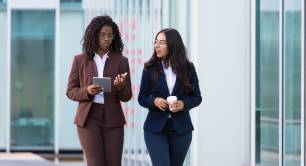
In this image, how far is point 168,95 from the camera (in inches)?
270

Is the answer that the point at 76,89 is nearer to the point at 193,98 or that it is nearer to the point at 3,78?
the point at 193,98

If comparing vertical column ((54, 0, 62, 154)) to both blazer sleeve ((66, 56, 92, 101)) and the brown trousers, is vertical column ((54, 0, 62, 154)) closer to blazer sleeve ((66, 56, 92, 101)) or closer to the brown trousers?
blazer sleeve ((66, 56, 92, 101))

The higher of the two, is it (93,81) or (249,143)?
(93,81)

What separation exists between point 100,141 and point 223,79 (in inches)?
203

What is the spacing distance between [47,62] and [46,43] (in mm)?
385

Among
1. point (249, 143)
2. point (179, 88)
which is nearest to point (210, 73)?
point (249, 143)

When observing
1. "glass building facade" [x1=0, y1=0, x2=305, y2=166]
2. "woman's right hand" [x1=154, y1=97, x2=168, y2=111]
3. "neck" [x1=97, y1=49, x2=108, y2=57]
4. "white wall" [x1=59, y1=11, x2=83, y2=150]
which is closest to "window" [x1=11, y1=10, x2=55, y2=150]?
"glass building facade" [x1=0, y1=0, x2=305, y2=166]

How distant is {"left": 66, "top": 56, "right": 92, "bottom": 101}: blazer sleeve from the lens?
681 cm

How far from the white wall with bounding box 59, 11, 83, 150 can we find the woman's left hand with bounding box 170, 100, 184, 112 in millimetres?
11314

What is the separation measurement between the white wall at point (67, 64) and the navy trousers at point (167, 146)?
36.6 ft

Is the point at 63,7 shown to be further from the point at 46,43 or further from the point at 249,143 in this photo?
the point at 249,143

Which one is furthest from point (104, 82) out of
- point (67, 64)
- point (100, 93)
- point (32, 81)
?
point (32, 81)

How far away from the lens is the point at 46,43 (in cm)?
1830

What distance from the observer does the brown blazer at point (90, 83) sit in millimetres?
6844
